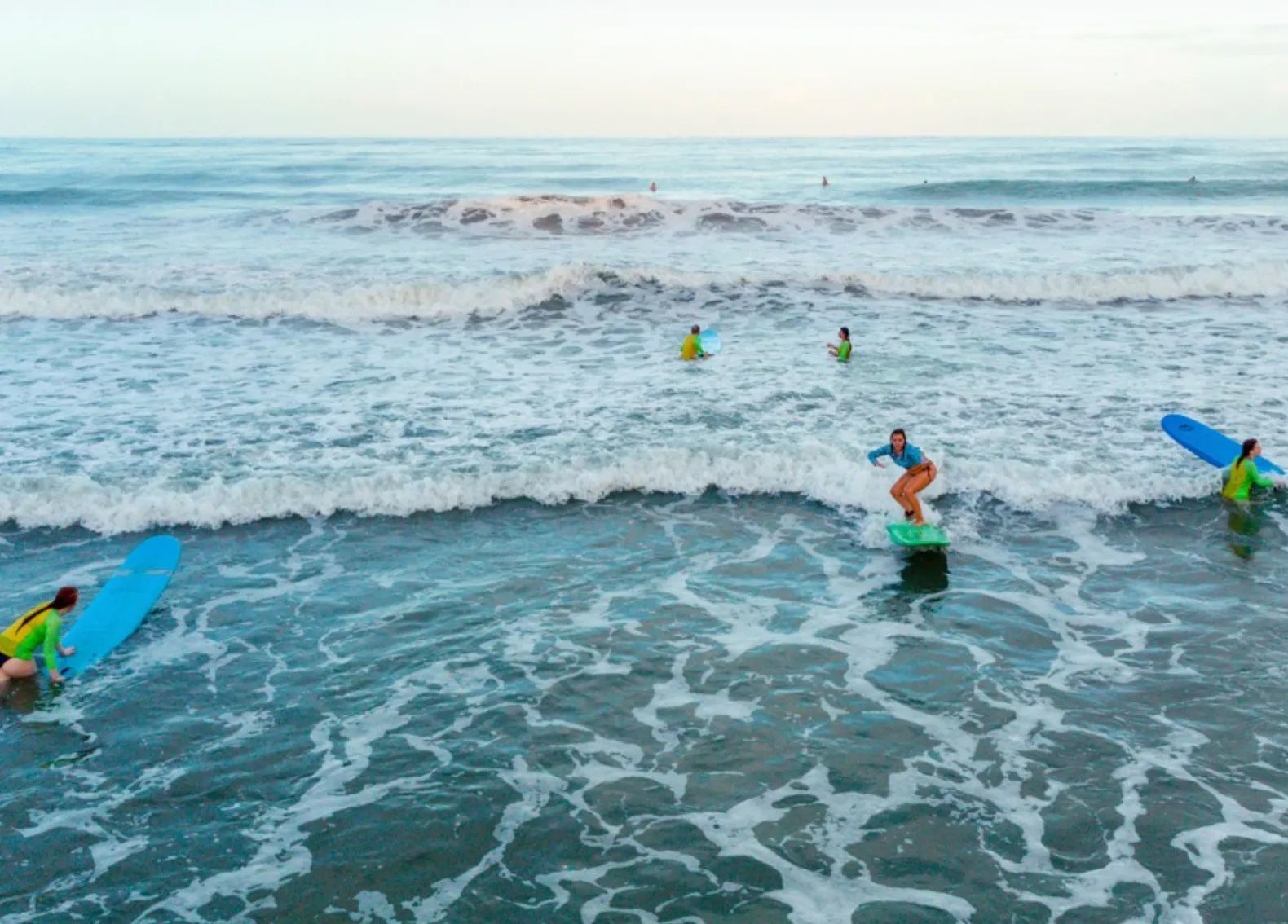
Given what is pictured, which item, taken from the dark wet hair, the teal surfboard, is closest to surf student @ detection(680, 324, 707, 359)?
the teal surfboard

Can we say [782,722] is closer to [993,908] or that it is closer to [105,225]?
[993,908]

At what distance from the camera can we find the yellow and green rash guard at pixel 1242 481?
1341 cm

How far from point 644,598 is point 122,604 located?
586 centimetres

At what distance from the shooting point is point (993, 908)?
656cm

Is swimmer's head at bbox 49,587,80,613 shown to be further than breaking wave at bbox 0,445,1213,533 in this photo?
No

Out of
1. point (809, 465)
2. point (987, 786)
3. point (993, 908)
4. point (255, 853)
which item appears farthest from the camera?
point (809, 465)

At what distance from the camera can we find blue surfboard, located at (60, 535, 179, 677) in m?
9.94

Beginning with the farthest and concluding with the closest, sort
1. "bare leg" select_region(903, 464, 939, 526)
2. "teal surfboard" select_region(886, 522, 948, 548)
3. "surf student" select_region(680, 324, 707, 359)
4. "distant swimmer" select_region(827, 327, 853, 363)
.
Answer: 1. "surf student" select_region(680, 324, 707, 359)
2. "distant swimmer" select_region(827, 327, 853, 363)
3. "bare leg" select_region(903, 464, 939, 526)
4. "teal surfboard" select_region(886, 522, 948, 548)

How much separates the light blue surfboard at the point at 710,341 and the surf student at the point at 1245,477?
34.5ft

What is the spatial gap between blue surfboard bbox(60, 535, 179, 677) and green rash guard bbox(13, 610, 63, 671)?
221mm

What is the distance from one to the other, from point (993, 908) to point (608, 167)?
59.5 meters

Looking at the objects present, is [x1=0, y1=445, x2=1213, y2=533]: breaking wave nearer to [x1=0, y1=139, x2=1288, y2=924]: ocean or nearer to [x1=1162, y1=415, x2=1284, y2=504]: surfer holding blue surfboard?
[x1=0, y1=139, x2=1288, y2=924]: ocean

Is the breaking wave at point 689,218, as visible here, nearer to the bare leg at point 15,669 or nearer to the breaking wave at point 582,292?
the breaking wave at point 582,292

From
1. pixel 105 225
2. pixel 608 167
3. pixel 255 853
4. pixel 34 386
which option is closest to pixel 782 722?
pixel 255 853
